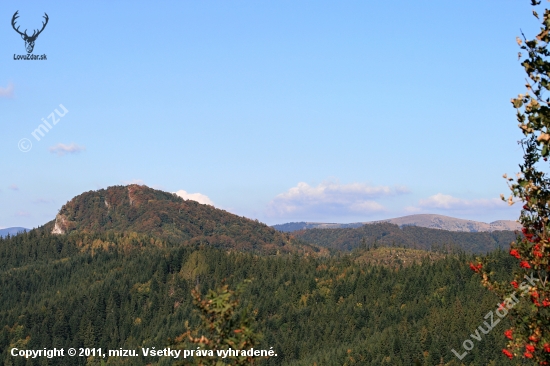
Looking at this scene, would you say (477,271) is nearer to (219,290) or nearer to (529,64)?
(529,64)

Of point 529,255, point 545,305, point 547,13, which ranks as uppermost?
point 547,13

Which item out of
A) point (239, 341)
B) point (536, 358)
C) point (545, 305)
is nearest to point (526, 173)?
point (545, 305)

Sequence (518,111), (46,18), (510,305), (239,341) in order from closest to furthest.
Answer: (518,111)
(510,305)
(239,341)
(46,18)

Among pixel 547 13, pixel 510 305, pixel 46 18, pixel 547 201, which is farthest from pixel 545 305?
pixel 46 18

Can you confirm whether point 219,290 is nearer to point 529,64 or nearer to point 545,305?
point 545,305

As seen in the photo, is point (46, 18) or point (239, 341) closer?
point (239, 341)

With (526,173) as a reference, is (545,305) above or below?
below

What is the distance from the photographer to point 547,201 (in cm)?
2247

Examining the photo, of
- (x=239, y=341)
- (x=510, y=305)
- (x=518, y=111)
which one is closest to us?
(x=518, y=111)

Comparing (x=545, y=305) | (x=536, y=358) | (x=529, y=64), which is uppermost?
(x=529, y=64)

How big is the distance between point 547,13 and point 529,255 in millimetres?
8202

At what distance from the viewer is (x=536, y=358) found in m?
22.4

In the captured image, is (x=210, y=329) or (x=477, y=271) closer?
(x=477, y=271)

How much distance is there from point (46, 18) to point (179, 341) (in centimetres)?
11175
